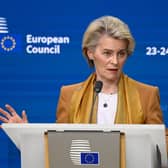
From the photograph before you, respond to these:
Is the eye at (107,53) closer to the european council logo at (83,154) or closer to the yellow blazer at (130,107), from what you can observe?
the yellow blazer at (130,107)

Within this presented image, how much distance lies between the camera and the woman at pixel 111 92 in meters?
2.30

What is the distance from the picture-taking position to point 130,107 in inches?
91.7

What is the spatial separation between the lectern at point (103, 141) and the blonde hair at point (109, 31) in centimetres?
69

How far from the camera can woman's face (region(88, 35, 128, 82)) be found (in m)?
2.33

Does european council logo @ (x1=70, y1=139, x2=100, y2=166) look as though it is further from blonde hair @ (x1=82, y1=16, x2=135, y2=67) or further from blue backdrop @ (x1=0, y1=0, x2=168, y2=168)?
blue backdrop @ (x1=0, y1=0, x2=168, y2=168)

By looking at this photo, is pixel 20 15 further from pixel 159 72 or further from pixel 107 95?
pixel 107 95

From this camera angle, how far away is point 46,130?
1722 millimetres

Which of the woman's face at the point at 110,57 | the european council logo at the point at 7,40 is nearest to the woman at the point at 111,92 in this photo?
the woman's face at the point at 110,57

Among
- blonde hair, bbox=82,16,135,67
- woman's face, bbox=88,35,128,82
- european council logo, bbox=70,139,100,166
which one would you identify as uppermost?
blonde hair, bbox=82,16,135,67

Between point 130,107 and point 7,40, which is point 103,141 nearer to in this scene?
point 130,107

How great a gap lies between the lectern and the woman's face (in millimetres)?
658

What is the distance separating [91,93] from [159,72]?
1167mm

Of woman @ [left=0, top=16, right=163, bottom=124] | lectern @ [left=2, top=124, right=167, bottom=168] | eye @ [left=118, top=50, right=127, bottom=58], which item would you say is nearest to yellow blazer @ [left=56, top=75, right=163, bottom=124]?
woman @ [left=0, top=16, right=163, bottom=124]

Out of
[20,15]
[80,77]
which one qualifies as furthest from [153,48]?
[20,15]
